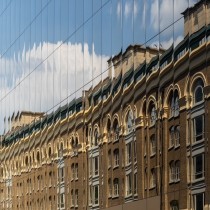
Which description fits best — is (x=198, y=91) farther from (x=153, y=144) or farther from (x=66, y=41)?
(x=66, y=41)

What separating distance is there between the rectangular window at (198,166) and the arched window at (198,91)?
64.9 inches

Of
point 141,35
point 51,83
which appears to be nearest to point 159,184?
point 141,35

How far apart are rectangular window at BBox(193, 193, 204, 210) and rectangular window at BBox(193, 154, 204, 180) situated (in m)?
0.51

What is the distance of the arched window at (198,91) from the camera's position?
19844mm

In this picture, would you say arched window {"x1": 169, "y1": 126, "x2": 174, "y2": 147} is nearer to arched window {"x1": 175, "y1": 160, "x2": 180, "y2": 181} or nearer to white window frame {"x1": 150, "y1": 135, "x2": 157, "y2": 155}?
arched window {"x1": 175, "y1": 160, "x2": 180, "y2": 181}

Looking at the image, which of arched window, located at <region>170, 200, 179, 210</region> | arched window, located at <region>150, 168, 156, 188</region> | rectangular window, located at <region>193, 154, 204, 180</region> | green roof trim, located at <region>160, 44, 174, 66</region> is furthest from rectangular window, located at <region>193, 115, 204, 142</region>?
arched window, located at <region>150, 168, 156, 188</region>

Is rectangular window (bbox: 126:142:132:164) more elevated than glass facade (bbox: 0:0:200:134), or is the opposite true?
glass facade (bbox: 0:0:200:134)

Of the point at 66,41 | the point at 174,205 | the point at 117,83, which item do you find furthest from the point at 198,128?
the point at 66,41

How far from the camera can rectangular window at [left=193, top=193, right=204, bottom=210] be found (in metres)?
19.3

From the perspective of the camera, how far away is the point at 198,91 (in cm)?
2002

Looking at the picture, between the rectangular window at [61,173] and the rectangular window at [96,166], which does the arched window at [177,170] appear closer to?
the rectangular window at [96,166]

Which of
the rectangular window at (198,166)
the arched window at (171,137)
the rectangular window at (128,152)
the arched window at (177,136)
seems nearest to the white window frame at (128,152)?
the rectangular window at (128,152)

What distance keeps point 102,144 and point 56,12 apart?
30.8 ft

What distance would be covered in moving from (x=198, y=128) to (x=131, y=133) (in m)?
4.68
